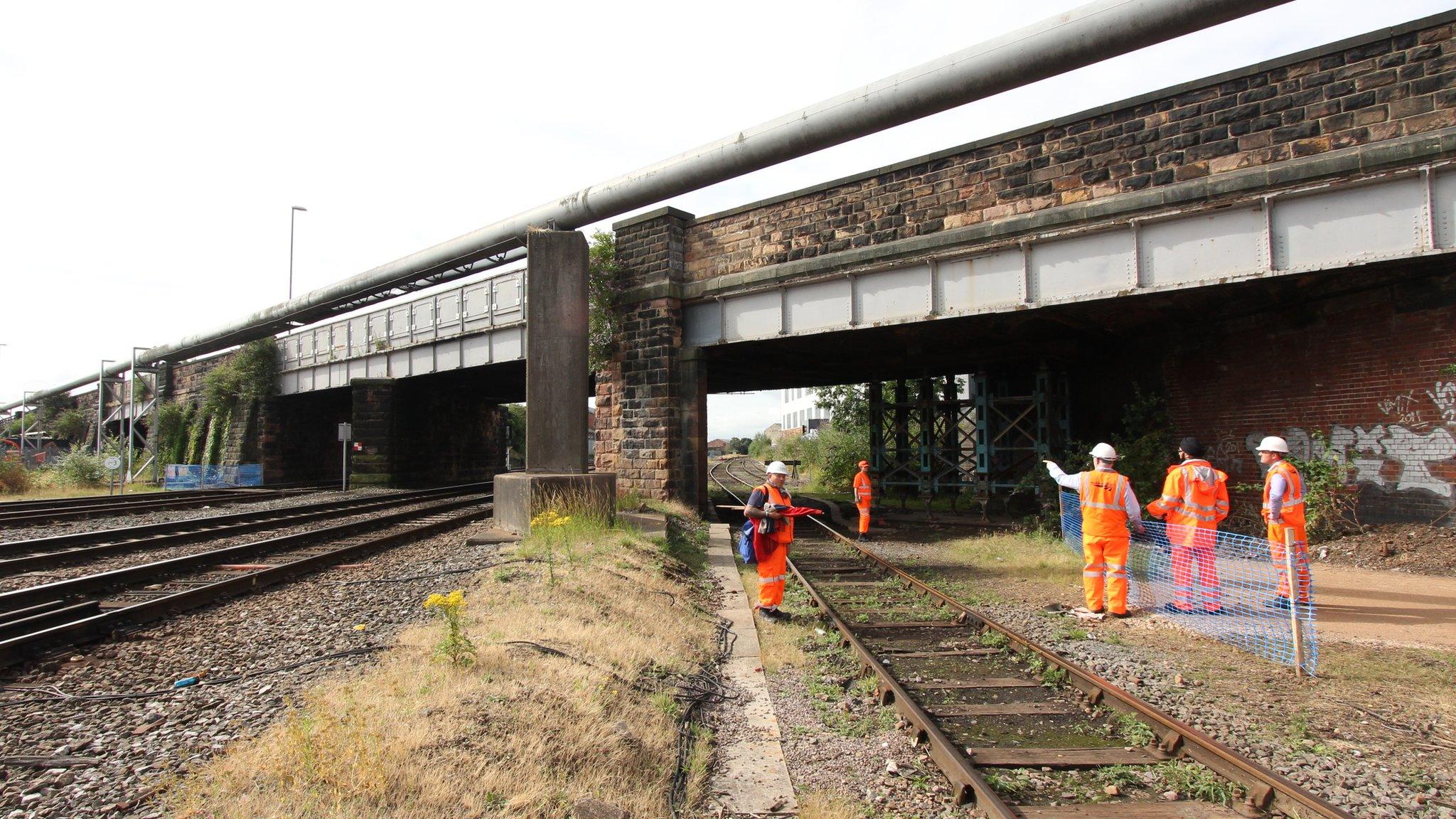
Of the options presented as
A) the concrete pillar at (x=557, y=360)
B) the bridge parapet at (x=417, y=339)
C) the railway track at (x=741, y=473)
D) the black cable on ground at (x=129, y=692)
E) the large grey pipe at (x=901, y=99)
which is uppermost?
the large grey pipe at (x=901, y=99)

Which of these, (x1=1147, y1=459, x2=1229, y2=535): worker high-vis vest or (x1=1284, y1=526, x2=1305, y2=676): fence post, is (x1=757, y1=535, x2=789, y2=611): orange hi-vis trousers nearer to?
(x1=1147, y1=459, x2=1229, y2=535): worker high-vis vest

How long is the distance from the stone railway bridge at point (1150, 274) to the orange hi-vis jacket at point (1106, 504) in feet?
14.2

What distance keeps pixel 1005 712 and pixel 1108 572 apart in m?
3.26

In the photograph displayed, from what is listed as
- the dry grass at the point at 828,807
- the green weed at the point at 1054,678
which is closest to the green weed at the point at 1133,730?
the green weed at the point at 1054,678

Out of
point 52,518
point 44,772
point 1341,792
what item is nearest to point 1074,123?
point 1341,792

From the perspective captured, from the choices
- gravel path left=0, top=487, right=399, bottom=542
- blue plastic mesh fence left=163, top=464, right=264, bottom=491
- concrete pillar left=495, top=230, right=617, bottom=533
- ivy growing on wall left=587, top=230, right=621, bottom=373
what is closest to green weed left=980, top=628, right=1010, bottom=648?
concrete pillar left=495, top=230, right=617, bottom=533

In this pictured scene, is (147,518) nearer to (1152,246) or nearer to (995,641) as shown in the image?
(995,641)

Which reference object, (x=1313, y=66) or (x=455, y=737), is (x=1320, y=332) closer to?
(x=1313, y=66)

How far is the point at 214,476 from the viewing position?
97.1 feet

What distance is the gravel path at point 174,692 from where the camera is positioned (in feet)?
10.3

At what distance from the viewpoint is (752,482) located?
3172 cm

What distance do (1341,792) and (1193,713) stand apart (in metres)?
0.94

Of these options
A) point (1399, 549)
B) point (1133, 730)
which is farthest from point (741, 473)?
point (1133, 730)

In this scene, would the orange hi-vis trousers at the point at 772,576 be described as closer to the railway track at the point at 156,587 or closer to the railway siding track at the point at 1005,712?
the railway siding track at the point at 1005,712
